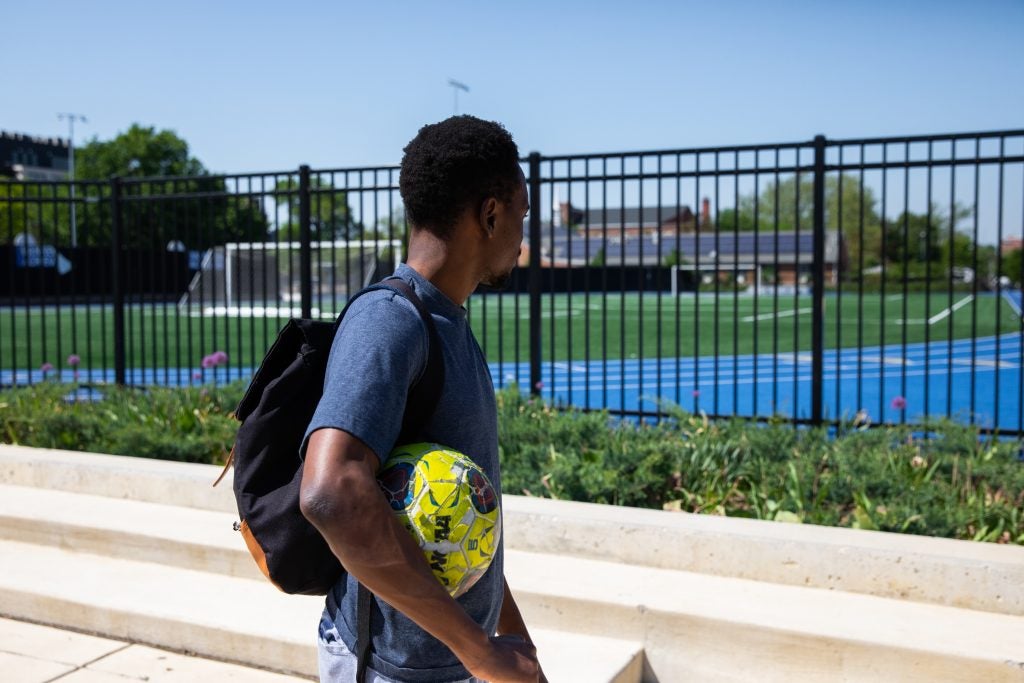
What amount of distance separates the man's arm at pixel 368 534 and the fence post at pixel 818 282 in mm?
5467

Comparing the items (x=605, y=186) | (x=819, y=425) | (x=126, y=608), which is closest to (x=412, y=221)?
(x=126, y=608)

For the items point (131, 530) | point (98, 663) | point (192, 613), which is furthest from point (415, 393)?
point (131, 530)

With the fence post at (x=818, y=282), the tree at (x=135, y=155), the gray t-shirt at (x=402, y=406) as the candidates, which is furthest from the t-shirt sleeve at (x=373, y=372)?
the tree at (x=135, y=155)

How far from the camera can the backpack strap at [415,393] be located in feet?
5.50

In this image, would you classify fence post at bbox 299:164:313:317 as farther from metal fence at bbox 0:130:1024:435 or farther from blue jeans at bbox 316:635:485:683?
blue jeans at bbox 316:635:485:683

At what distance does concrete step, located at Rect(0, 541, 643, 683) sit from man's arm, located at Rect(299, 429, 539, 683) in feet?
7.36

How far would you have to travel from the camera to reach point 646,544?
4.56 meters

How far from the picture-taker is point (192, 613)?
452 centimetres

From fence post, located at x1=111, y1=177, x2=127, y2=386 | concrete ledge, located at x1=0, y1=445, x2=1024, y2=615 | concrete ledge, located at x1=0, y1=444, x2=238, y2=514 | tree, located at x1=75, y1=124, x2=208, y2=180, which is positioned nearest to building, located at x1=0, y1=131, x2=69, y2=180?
tree, located at x1=75, y1=124, x2=208, y2=180

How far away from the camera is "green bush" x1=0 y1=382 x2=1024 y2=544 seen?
16.1 feet

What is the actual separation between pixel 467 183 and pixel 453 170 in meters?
0.03

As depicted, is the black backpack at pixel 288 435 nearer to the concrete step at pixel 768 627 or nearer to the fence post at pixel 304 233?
the concrete step at pixel 768 627

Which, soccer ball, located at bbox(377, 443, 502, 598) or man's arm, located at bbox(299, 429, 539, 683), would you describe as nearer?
man's arm, located at bbox(299, 429, 539, 683)

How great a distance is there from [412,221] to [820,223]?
5346 mm
